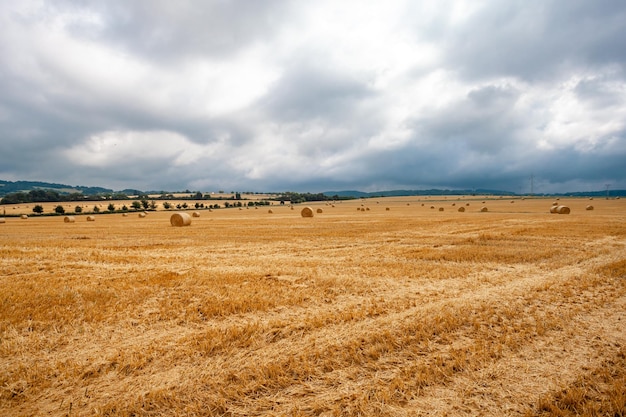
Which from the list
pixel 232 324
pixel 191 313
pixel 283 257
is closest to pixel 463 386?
pixel 232 324

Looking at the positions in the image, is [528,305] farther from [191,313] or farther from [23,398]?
[23,398]

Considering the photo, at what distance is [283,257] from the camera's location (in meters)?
14.8

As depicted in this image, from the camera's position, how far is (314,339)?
627 cm

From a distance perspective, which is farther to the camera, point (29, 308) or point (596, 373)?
point (29, 308)

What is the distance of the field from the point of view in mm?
4430

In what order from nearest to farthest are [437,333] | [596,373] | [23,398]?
[23,398], [596,373], [437,333]

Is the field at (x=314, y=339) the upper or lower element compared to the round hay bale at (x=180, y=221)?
lower

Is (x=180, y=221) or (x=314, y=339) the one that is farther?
(x=180, y=221)

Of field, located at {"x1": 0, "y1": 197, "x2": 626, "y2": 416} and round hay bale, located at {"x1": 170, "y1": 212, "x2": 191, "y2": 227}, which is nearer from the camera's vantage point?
field, located at {"x1": 0, "y1": 197, "x2": 626, "y2": 416}

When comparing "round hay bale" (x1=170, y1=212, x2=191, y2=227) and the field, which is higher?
"round hay bale" (x1=170, y1=212, x2=191, y2=227)

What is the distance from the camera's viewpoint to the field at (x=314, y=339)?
4430 mm

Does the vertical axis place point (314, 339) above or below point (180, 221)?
below

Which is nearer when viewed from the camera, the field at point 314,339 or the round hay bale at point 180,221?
Result: the field at point 314,339

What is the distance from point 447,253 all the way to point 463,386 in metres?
11.0
